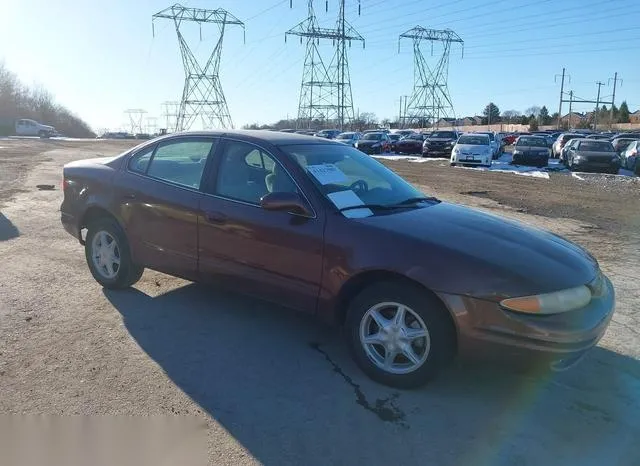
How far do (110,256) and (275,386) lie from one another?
2.63 m

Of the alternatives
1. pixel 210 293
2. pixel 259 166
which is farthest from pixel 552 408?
pixel 210 293

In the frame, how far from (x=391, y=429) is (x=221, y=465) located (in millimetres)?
975

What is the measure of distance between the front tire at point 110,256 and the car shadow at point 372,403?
852mm

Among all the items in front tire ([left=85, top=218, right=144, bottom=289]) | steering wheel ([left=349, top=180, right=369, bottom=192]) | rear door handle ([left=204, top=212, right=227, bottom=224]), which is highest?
steering wheel ([left=349, top=180, right=369, bottom=192])

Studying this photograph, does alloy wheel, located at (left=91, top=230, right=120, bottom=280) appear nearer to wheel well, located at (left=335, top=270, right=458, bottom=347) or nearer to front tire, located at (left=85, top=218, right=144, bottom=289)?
front tire, located at (left=85, top=218, right=144, bottom=289)

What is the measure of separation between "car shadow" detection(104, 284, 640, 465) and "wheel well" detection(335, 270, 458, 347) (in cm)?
35

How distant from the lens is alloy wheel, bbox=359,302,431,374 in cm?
349

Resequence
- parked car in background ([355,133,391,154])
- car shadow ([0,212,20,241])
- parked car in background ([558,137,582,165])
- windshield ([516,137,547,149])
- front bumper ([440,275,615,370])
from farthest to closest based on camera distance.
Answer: parked car in background ([355,133,391,154]), windshield ([516,137,547,149]), parked car in background ([558,137,582,165]), car shadow ([0,212,20,241]), front bumper ([440,275,615,370])

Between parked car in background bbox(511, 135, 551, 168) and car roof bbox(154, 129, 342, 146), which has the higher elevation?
car roof bbox(154, 129, 342, 146)

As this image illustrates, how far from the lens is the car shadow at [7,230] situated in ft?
25.3

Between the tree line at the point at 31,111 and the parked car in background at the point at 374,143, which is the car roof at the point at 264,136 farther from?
the tree line at the point at 31,111

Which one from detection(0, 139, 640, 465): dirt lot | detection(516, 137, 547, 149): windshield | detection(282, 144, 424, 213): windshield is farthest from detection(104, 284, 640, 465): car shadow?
detection(516, 137, 547, 149): windshield

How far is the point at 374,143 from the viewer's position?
37.0 metres

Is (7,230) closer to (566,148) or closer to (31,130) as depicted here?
(566,148)
